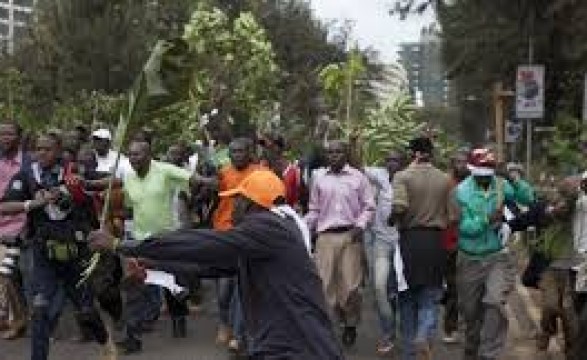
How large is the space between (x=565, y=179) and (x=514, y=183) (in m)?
0.89

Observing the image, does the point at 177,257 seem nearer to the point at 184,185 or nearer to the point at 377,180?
the point at 184,185

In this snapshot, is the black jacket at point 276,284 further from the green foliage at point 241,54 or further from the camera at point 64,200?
the green foliage at point 241,54

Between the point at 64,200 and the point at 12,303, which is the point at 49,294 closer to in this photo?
the point at 64,200

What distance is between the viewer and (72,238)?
346 inches

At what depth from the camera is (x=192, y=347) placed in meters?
10.7

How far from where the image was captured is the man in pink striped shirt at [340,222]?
10.6m

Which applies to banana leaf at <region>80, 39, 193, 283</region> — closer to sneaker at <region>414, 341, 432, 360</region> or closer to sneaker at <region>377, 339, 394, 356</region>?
sneaker at <region>414, 341, 432, 360</region>

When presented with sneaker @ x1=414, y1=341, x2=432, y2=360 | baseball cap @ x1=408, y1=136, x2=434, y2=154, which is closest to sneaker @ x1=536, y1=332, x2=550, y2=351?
sneaker @ x1=414, y1=341, x2=432, y2=360

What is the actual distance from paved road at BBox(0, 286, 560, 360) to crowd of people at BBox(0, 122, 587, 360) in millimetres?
142

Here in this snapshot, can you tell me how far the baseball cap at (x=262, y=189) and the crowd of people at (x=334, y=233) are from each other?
Result: 1.46 m

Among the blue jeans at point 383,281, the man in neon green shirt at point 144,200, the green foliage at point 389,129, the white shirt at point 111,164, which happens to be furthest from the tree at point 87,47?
the blue jeans at point 383,281

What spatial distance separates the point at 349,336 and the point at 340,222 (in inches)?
42.0

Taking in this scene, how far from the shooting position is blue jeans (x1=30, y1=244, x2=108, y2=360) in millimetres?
8742

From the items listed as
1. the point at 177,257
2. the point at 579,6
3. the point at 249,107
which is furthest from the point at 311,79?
the point at 177,257
